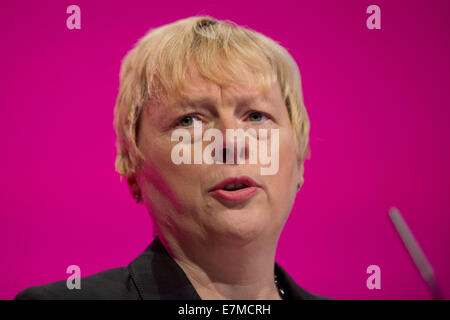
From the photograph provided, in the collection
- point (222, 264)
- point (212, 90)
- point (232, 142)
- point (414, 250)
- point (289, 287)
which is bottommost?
point (289, 287)

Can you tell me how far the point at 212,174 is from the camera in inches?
45.2

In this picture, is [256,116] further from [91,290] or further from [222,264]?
[91,290]

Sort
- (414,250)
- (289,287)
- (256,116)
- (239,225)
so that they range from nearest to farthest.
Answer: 1. (414,250)
2. (239,225)
3. (256,116)
4. (289,287)

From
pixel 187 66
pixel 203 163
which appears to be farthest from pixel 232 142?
pixel 187 66

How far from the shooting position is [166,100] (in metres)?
1.22

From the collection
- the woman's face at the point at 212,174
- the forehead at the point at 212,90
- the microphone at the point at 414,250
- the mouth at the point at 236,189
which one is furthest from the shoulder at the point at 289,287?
the microphone at the point at 414,250

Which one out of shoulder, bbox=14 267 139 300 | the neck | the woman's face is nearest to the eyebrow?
the woman's face

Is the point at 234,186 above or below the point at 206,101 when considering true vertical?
below

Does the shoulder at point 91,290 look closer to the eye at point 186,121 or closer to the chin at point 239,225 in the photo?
the chin at point 239,225

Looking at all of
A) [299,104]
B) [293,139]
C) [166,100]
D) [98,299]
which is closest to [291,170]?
[293,139]

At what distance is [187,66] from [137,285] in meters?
0.46

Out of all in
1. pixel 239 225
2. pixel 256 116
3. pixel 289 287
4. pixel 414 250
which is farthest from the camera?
pixel 289 287

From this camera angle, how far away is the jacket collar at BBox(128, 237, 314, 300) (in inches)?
47.4
